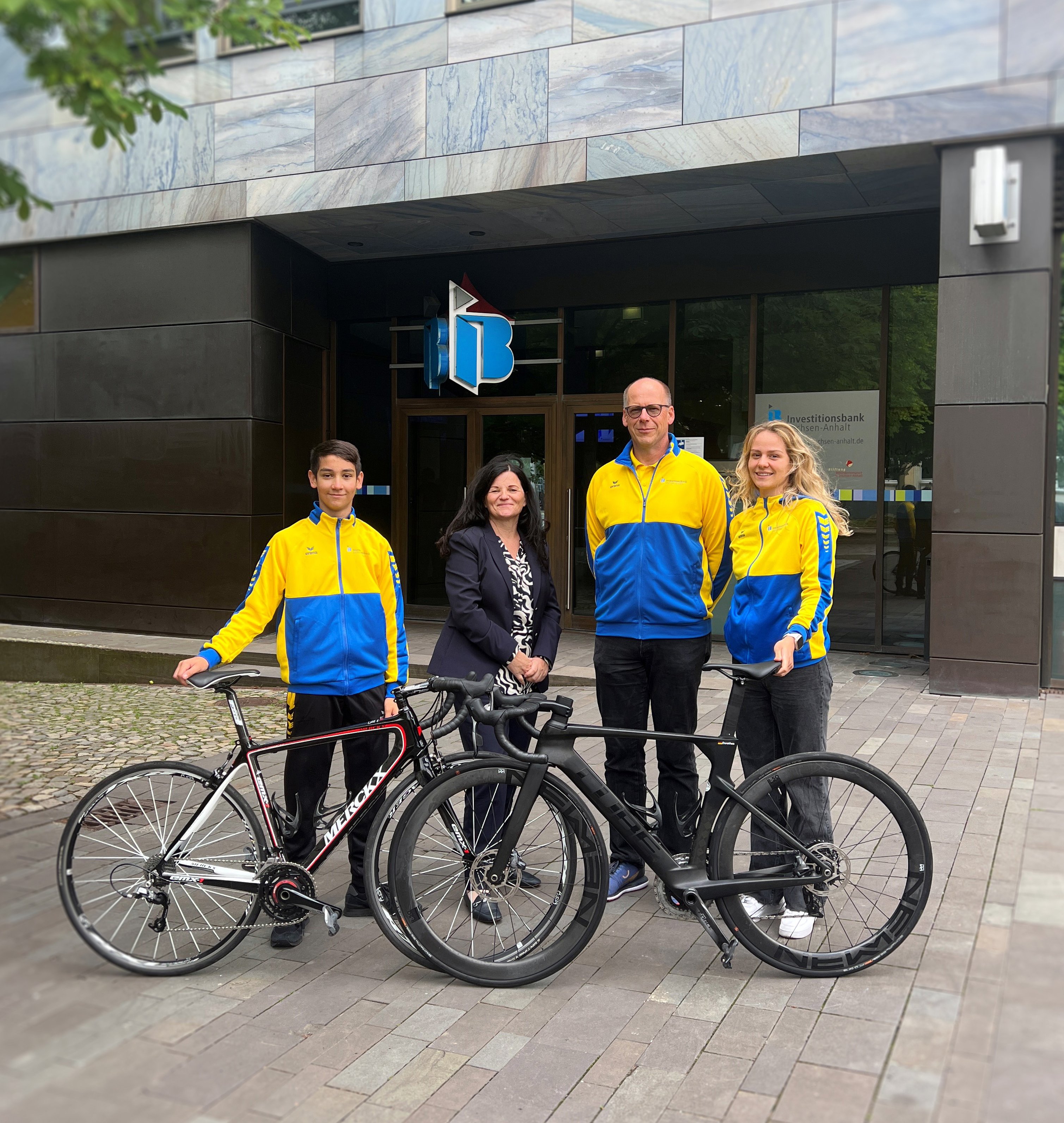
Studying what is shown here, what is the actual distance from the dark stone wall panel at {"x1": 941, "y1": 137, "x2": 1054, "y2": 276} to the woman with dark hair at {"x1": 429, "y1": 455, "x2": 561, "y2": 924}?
1902 mm

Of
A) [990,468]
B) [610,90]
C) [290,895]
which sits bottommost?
[290,895]

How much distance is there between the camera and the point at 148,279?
6551mm

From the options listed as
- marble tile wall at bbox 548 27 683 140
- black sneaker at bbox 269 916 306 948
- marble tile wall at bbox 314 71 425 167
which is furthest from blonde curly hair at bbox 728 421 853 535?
marble tile wall at bbox 314 71 425 167

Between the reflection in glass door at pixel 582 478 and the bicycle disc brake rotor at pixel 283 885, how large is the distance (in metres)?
7.58

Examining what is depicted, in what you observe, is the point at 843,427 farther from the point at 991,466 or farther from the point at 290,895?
the point at 290,895

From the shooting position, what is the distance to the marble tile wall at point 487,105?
824 centimetres

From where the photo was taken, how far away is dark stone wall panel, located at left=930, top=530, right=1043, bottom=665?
298 inches

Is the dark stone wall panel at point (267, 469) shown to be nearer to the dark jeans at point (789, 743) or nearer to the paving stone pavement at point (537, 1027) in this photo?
the paving stone pavement at point (537, 1027)

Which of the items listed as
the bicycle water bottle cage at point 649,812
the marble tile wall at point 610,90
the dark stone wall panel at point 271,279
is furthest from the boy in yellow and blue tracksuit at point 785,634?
the dark stone wall panel at point 271,279

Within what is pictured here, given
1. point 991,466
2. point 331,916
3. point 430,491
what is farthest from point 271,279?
point 331,916

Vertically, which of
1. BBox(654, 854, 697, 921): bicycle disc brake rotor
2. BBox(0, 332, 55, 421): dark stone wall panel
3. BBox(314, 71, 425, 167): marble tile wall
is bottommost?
BBox(654, 854, 697, 921): bicycle disc brake rotor

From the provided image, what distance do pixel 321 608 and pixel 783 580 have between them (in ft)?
5.04

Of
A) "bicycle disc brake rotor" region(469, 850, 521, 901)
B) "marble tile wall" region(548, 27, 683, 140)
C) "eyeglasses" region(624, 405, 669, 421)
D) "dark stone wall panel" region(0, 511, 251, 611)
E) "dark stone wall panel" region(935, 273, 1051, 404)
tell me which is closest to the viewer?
"bicycle disc brake rotor" region(469, 850, 521, 901)

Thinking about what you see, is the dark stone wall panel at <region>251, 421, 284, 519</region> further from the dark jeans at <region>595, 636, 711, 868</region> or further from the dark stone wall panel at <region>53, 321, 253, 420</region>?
the dark jeans at <region>595, 636, 711, 868</region>
